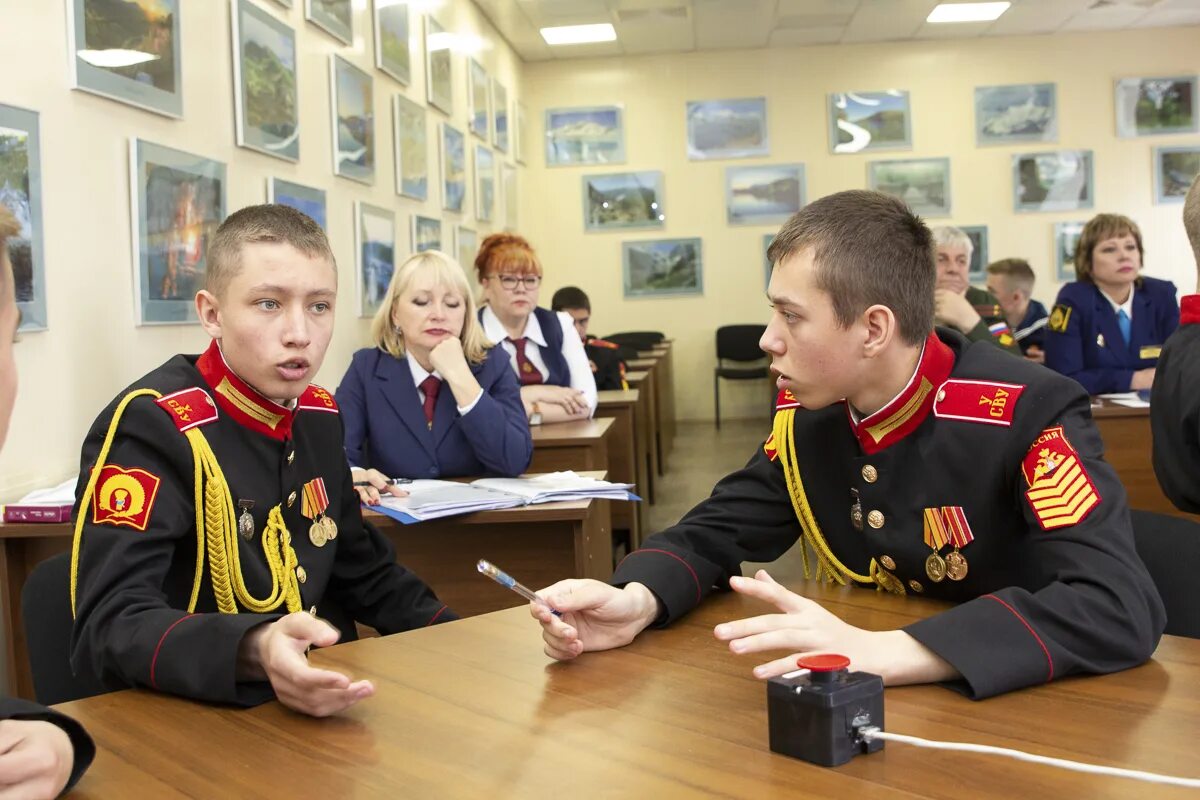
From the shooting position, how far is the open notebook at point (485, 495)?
263 cm

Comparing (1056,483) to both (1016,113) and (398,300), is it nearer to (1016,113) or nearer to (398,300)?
(398,300)

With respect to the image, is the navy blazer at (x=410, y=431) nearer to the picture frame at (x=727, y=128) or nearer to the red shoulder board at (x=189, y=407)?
the red shoulder board at (x=189, y=407)

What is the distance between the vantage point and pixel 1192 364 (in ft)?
7.96

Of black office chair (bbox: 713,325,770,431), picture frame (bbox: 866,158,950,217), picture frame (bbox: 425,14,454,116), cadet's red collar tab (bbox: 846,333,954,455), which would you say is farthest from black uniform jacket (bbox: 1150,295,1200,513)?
picture frame (bbox: 866,158,950,217)

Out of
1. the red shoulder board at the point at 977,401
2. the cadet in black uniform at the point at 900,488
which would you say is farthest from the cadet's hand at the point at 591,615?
the red shoulder board at the point at 977,401

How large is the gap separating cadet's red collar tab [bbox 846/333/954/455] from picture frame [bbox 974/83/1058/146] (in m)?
9.94

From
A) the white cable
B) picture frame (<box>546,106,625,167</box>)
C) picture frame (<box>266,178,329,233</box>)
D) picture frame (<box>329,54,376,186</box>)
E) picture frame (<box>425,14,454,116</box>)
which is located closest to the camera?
the white cable

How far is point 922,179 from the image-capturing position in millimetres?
10758

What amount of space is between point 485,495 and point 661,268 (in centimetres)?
836

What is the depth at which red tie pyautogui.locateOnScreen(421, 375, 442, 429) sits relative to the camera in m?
3.36

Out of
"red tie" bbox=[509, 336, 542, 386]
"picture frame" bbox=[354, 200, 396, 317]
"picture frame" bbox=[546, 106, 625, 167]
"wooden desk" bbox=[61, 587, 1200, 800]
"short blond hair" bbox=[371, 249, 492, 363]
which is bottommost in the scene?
"wooden desk" bbox=[61, 587, 1200, 800]

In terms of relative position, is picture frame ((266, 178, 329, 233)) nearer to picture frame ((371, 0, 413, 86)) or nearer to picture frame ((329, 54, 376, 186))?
picture frame ((329, 54, 376, 186))

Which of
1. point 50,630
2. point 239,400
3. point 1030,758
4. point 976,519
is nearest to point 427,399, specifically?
point 239,400

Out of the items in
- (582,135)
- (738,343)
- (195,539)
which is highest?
(582,135)
